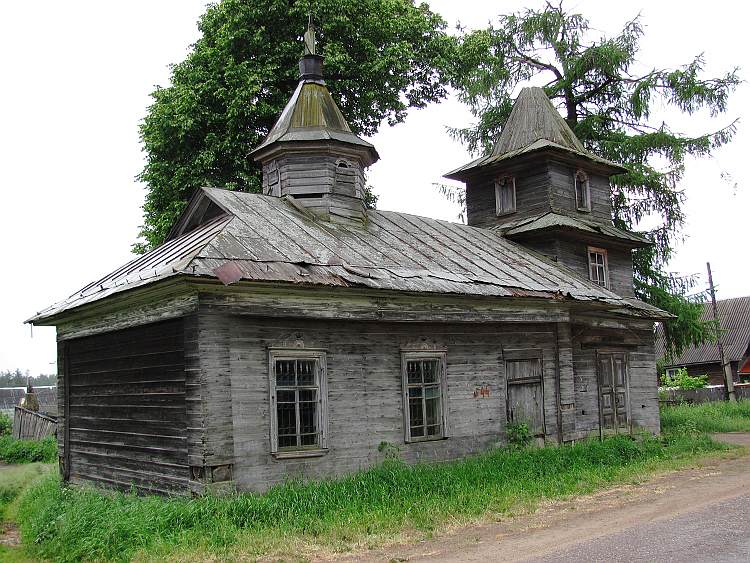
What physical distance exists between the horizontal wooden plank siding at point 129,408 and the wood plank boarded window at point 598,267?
1224 cm

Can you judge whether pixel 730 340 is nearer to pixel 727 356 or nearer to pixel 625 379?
pixel 727 356

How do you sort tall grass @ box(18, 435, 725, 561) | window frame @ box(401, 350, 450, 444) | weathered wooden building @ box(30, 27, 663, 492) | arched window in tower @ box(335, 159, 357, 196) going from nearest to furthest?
1. tall grass @ box(18, 435, 725, 561)
2. weathered wooden building @ box(30, 27, 663, 492)
3. window frame @ box(401, 350, 450, 444)
4. arched window in tower @ box(335, 159, 357, 196)

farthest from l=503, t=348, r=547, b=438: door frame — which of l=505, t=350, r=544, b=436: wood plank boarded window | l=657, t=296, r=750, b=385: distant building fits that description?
l=657, t=296, r=750, b=385: distant building

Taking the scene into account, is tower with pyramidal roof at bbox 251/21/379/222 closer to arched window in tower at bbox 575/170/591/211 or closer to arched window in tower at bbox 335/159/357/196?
arched window in tower at bbox 335/159/357/196

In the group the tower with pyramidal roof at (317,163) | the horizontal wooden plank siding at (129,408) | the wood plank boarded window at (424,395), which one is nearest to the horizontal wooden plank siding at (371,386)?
the wood plank boarded window at (424,395)

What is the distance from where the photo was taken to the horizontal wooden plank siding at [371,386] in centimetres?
1077

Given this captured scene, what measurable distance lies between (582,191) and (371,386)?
11.2 m

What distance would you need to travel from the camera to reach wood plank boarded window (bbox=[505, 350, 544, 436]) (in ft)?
48.2

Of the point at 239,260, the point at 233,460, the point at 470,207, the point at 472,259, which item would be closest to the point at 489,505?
the point at 233,460

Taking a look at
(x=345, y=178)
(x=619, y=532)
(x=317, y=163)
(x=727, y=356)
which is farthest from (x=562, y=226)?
(x=727, y=356)

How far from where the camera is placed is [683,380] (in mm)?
36156

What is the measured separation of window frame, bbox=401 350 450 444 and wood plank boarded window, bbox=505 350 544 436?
1812 millimetres

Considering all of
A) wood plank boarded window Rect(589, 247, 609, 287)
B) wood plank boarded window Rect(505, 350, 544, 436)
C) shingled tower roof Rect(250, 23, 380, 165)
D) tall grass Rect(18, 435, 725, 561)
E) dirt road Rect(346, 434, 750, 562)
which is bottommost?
dirt road Rect(346, 434, 750, 562)

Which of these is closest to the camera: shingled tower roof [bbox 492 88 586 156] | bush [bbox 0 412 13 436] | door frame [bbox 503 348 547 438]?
door frame [bbox 503 348 547 438]
